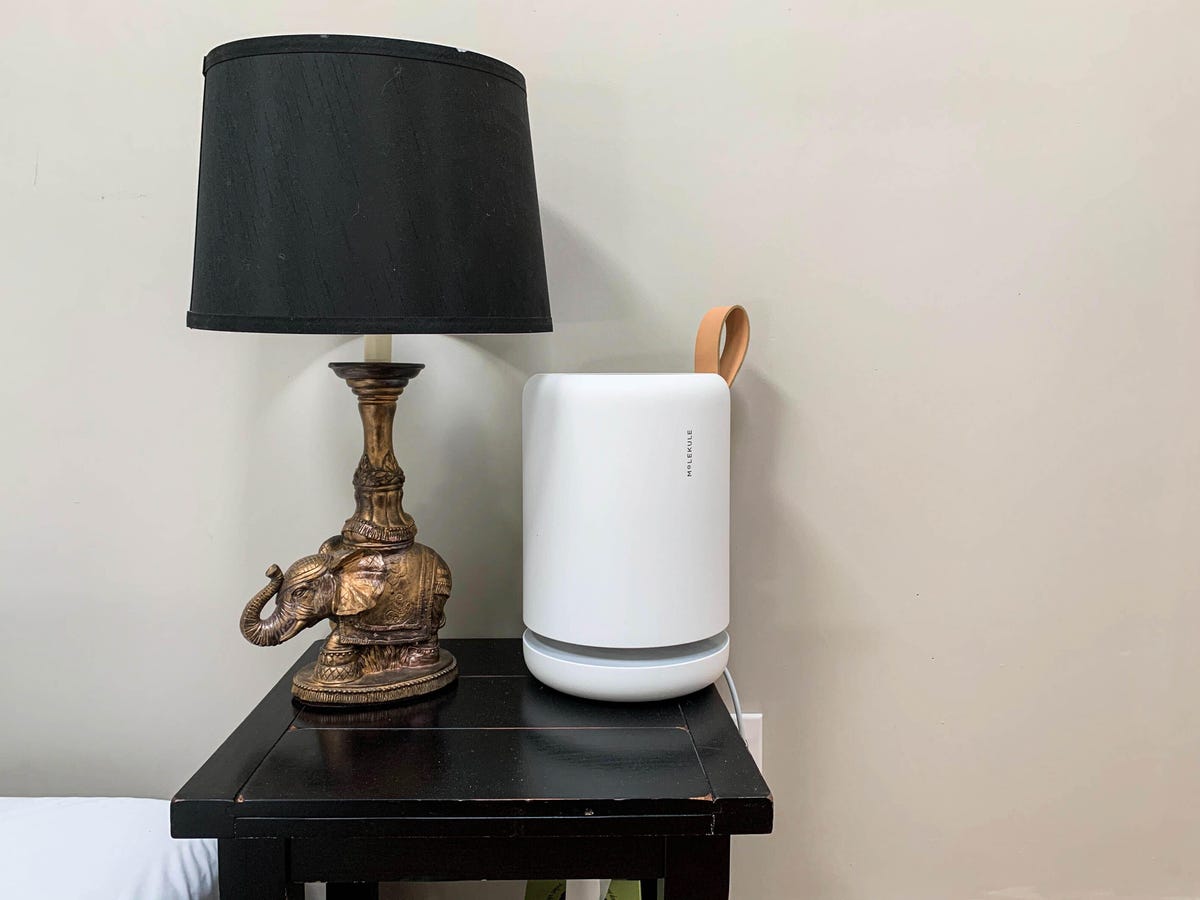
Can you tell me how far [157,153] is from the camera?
3.18 ft

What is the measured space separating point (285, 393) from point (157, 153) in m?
0.27

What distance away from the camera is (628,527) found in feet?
2.57

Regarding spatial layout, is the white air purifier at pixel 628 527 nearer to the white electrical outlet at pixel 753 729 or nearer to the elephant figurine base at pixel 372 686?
the elephant figurine base at pixel 372 686

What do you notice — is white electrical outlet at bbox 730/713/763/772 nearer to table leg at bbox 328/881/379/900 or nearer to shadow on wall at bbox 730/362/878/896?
shadow on wall at bbox 730/362/878/896

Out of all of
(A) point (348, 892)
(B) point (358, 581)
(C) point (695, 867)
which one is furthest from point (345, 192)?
(A) point (348, 892)

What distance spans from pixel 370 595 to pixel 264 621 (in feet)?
0.34

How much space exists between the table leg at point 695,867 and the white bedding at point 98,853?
0.44 metres

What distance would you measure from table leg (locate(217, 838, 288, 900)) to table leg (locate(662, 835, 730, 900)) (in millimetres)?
268

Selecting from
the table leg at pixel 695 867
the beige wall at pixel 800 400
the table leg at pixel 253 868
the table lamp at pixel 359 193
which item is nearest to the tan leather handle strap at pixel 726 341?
the beige wall at pixel 800 400

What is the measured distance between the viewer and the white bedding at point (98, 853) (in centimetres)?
77

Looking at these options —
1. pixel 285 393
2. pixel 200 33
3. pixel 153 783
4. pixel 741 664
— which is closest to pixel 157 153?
pixel 200 33

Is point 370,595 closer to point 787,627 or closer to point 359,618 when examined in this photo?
point 359,618

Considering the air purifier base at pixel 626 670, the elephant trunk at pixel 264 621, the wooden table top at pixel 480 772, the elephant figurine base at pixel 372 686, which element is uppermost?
the elephant trunk at pixel 264 621

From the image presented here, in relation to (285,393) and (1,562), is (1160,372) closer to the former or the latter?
(285,393)
